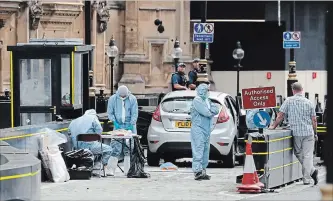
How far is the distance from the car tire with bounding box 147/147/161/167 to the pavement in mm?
2188

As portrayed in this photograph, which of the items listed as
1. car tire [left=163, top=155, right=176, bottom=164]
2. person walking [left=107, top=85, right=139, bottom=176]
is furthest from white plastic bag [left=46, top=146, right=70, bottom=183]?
car tire [left=163, top=155, right=176, bottom=164]

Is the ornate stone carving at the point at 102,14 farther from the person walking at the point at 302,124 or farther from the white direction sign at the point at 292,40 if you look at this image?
the person walking at the point at 302,124

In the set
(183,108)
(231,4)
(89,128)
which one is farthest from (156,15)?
(89,128)

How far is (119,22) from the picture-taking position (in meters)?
48.6

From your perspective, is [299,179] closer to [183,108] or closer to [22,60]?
[183,108]

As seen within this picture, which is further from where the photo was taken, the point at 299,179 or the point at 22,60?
the point at 22,60

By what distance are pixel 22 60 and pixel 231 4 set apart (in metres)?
31.5

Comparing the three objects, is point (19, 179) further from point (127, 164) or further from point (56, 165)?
point (127, 164)

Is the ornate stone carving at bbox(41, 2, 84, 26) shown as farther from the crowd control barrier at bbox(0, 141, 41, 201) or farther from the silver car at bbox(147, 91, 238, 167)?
the crowd control barrier at bbox(0, 141, 41, 201)

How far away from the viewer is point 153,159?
81.6 ft

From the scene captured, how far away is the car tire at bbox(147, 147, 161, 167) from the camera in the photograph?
81.3ft

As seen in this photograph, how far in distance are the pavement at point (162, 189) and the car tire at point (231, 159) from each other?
2031 millimetres

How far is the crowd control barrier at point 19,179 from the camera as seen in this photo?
520 inches

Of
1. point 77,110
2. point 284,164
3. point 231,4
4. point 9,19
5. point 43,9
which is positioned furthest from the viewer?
point 231,4
